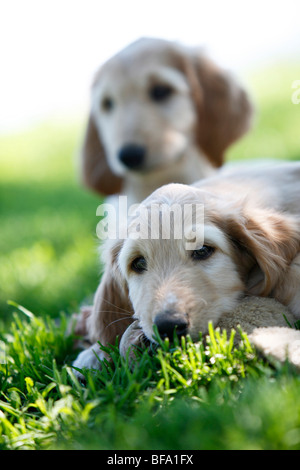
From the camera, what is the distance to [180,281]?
280cm

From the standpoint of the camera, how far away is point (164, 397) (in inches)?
96.0

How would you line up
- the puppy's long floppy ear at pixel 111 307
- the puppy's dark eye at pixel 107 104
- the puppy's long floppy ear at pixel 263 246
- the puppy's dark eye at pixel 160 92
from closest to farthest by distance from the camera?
the puppy's long floppy ear at pixel 263 246 → the puppy's long floppy ear at pixel 111 307 → the puppy's dark eye at pixel 160 92 → the puppy's dark eye at pixel 107 104

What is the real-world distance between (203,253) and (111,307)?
700 mm

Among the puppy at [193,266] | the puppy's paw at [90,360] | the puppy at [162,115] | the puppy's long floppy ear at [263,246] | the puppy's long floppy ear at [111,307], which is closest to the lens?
the puppy at [193,266]

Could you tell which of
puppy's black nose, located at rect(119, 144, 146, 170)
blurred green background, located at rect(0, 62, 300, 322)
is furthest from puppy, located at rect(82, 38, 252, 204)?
blurred green background, located at rect(0, 62, 300, 322)

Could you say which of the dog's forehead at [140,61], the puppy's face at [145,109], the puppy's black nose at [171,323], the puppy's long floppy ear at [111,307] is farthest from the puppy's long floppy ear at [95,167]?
the puppy's black nose at [171,323]

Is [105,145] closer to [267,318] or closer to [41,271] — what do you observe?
[41,271]

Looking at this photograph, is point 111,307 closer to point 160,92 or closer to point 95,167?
point 160,92

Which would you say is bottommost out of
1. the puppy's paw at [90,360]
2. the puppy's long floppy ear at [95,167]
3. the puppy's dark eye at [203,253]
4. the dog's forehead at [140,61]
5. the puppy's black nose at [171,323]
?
the puppy's paw at [90,360]

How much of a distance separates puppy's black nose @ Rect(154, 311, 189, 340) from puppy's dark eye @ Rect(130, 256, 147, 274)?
1.55ft

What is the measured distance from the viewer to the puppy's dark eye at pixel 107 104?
561cm

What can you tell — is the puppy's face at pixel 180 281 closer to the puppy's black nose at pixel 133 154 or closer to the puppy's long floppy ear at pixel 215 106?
the puppy's black nose at pixel 133 154

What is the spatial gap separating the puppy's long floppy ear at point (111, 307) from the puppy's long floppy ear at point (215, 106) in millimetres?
2620
